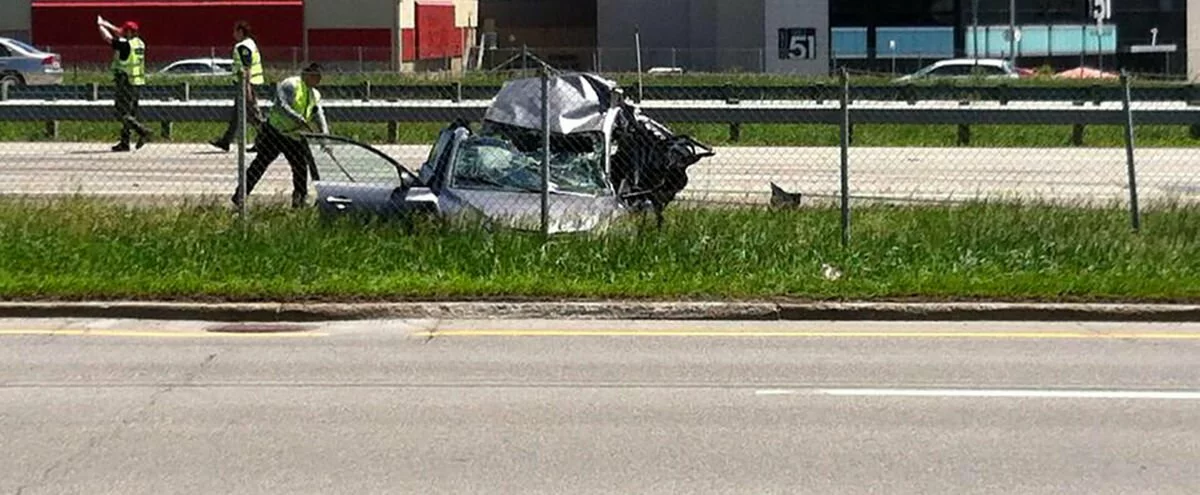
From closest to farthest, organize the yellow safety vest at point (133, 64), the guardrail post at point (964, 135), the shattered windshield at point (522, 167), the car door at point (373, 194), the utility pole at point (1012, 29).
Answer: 1. the car door at point (373, 194)
2. the shattered windshield at point (522, 167)
3. the yellow safety vest at point (133, 64)
4. the guardrail post at point (964, 135)
5. the utility pole at point (1012, 29)

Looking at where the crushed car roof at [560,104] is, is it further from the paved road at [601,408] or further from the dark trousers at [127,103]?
the dark trousers at [127,103]

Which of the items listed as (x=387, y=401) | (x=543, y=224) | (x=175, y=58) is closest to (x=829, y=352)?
(x=387, y=401)

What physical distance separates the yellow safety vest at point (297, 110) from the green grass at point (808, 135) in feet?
31.3

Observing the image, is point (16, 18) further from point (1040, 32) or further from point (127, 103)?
point (127, 103)

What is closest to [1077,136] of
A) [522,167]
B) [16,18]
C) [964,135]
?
[964,135]

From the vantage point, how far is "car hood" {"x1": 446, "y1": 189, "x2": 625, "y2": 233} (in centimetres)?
1394

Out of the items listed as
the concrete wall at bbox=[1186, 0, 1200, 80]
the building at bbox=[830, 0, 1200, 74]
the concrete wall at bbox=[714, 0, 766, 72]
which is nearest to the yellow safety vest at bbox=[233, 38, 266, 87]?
the concrete wall at bbox=[714, 0, 766, 72]

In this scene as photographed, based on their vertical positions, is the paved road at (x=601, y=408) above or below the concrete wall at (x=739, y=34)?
below

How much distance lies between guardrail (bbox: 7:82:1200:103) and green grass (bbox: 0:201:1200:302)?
50.1 ft

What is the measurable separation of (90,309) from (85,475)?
183 inches

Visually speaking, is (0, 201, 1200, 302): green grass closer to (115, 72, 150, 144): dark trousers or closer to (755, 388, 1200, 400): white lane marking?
(755, 388, 1200, 400): white lane marking

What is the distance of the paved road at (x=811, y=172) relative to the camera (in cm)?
1908

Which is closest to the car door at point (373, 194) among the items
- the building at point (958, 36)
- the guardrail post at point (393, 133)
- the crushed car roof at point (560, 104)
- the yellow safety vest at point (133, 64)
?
the crushed car roof at point (560, 104)

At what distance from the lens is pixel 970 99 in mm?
32094
